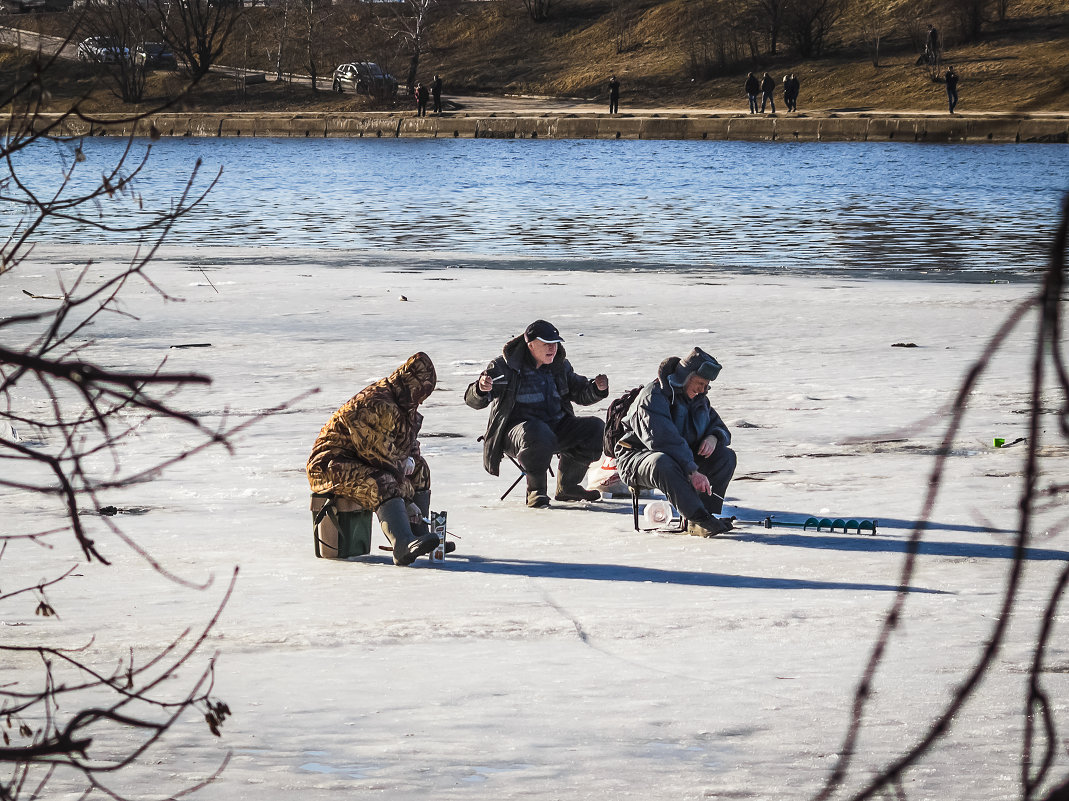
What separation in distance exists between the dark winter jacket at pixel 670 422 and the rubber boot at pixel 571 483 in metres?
0.67

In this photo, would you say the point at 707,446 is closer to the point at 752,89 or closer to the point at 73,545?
the point at 73,545

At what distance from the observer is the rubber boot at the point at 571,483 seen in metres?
7.92

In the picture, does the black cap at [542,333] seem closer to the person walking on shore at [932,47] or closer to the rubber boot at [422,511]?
the rubber boot at [422,511]

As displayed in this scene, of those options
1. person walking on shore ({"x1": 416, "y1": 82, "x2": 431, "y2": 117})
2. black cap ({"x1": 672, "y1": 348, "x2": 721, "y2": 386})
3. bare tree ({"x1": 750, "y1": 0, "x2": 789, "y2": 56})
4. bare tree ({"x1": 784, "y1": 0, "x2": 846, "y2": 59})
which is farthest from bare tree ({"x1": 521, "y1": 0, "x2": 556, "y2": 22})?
black cap ({"x1": 672, "y1": 348, "x2": 721, "y2": 386})

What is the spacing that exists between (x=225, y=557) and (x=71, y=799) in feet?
8.54

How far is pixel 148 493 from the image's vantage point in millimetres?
7809

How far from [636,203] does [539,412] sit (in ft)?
81.3

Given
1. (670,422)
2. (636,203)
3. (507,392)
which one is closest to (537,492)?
(507,392)

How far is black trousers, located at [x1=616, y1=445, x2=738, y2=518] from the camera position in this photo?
693 centimetres

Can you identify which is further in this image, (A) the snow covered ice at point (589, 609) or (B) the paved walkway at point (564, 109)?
(B) the paved walkway at point (564, 109)

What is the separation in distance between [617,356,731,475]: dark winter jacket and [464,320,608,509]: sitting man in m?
0.41

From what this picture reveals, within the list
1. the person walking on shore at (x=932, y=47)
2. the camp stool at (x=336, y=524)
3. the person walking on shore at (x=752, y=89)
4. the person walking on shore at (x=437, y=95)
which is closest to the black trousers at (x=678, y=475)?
the camp stool at (x=336, y=524)

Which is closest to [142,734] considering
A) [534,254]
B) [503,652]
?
[503,652]

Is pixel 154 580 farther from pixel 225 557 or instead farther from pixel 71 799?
pixel 71 799
